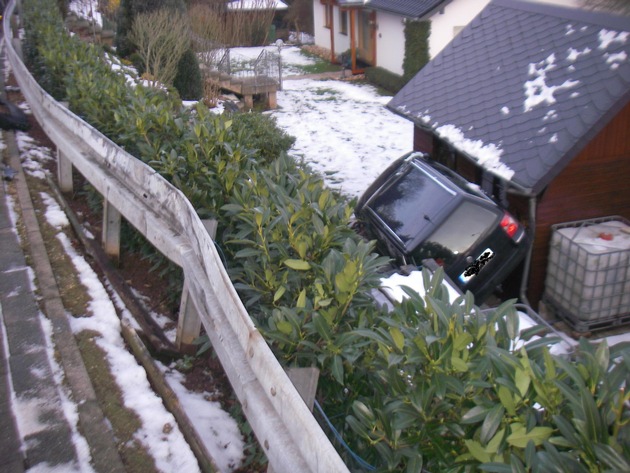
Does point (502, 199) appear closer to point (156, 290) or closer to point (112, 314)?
point (156, 290)

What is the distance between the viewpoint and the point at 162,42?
52.1 feet

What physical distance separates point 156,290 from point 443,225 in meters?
3.09

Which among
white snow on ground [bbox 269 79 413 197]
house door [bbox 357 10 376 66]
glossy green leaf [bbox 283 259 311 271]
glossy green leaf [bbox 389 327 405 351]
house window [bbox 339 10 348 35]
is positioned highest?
house window [bbox 339 10 348 35]

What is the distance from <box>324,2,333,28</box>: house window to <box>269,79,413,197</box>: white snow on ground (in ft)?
Answer: 25.2

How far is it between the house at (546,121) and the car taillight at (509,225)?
11.4 inches

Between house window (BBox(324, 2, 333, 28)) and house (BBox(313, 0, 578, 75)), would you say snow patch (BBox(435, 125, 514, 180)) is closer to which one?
house (BBox(313, 0, 578, 75))

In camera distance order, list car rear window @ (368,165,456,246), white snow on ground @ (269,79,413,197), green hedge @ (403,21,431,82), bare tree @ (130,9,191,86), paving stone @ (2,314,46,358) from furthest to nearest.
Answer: green hedge @ (403,21,431,82)
bare tree @ (130,9,191,86)
white snow on ground @ (269,79,413,197)
car rear window @ (368,165,456,246)
paving stone @ (2,314,46,358)

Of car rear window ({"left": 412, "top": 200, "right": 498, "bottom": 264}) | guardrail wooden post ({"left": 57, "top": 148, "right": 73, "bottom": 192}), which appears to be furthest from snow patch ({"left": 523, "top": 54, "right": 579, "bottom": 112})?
guardrail wooden post ({"left": 57, "top": 148, "right": 73, "bottom": 192})

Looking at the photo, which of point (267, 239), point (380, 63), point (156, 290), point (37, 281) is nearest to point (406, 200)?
point (156, 290)

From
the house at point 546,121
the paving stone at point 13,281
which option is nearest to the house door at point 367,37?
the house at point 546,121

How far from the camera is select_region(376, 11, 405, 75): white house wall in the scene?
72.6 ft

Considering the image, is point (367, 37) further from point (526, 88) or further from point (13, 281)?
point (13, 281)

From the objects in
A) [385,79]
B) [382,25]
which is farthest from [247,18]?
[385,79]

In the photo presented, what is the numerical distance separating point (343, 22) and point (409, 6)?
7680 millimetres
